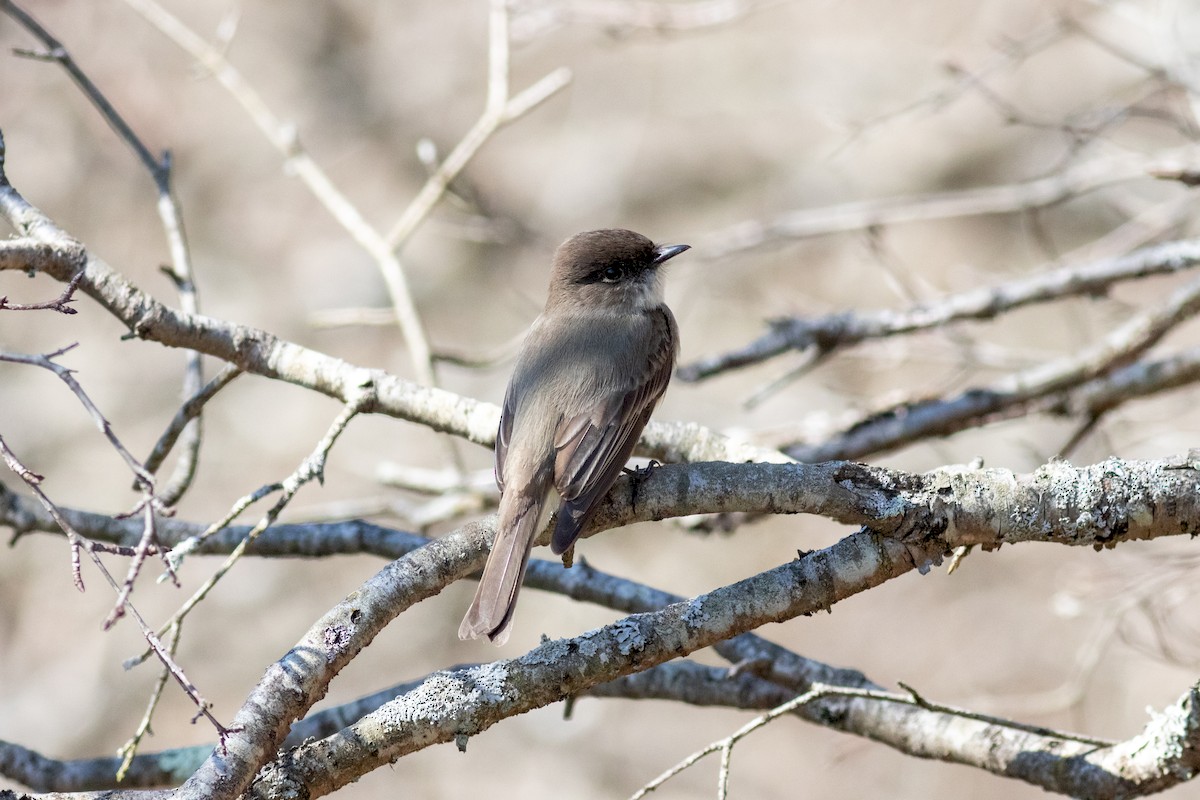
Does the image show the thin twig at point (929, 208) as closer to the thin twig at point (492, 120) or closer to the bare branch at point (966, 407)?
the bare branch at point (966, 407)

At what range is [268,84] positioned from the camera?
1077 centimetres

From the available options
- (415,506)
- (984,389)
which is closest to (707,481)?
(984,389)

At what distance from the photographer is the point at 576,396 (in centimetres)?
401

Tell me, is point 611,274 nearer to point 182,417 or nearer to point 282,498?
point 182,417

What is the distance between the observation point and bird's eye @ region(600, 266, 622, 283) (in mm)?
4891

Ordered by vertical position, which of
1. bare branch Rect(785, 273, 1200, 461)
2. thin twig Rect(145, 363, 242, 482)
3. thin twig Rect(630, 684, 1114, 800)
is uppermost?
bare branch Rect(785, 273, 1200, 461)

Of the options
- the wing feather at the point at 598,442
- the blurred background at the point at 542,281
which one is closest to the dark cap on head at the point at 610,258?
the wing feather at the point at 598,442

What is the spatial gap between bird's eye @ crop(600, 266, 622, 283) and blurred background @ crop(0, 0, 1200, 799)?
2368 millimetres

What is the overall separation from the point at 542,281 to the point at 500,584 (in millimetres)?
7104

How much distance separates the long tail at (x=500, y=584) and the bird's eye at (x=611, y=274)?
5.86 ft

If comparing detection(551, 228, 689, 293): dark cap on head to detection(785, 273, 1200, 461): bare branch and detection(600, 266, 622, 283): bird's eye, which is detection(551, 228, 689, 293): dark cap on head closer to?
detection(600, 266, 622, 283): bird's eye

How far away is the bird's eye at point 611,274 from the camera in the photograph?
4.89 metres

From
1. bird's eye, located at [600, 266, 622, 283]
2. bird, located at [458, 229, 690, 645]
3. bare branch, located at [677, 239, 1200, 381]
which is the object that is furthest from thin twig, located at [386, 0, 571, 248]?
bare branch, located at [677, 239, 1200, 381]

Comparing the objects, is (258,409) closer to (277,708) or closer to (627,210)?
(627,210)
